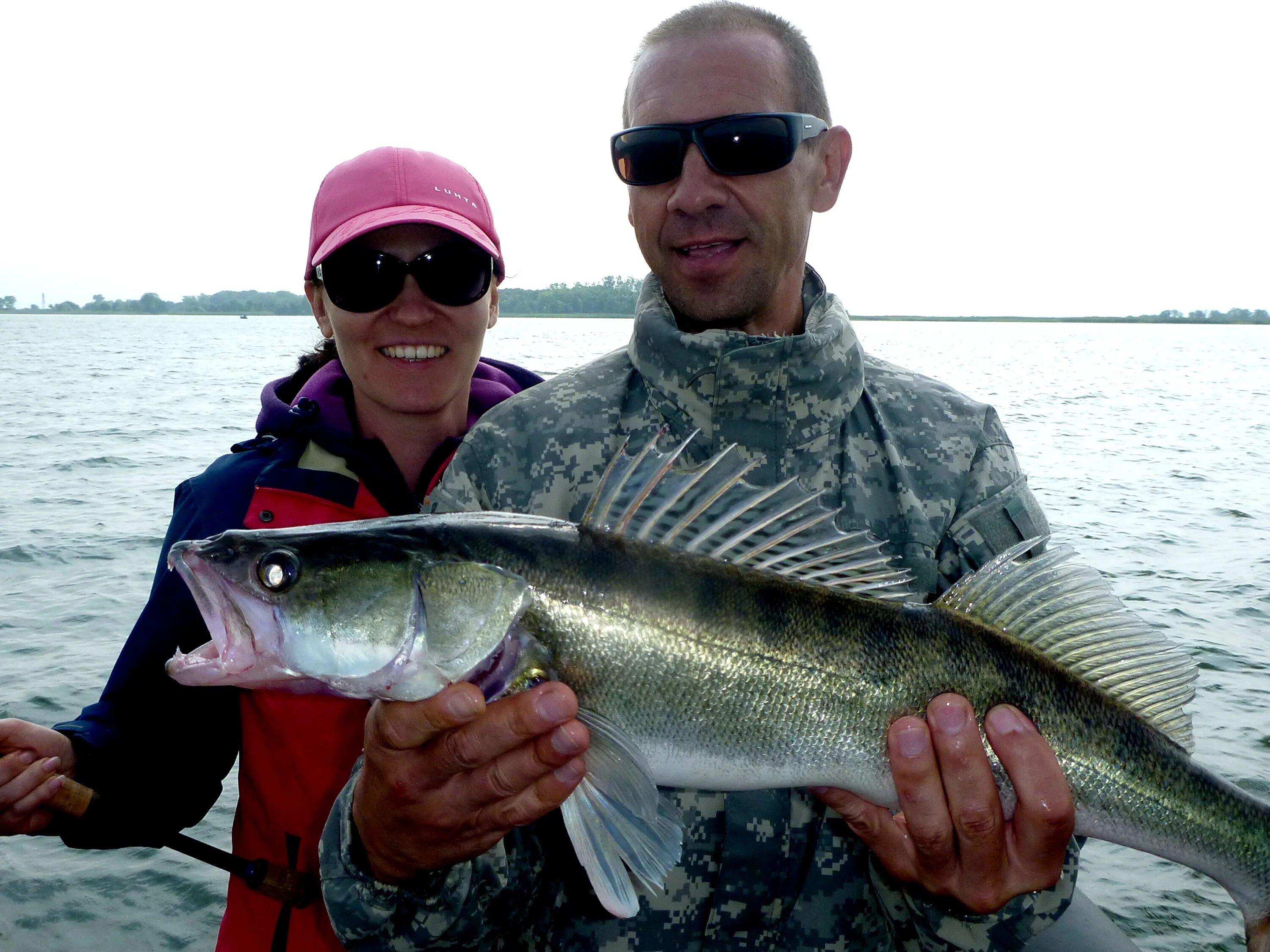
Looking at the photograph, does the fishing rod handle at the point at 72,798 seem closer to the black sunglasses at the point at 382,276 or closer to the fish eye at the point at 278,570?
the fish eye at the point at 278,570

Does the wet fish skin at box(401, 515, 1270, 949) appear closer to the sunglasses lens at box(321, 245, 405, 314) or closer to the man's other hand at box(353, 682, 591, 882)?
the man's other hand at box(353, 682, 591, 882)

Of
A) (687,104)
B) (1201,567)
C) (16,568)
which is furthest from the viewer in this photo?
(1201,567)

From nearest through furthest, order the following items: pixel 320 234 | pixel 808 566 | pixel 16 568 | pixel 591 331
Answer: pixel 808 566
pixel 320 234
pixel 16 568
pixel 591 331

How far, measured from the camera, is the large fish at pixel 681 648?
2438 mm

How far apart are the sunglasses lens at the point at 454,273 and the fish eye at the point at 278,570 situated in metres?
1.82

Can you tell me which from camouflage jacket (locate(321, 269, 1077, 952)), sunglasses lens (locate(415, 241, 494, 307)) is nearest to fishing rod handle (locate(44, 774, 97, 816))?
camouflage jacket (locate(321, 269, 1077, 952))

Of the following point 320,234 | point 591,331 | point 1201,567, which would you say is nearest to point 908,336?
point 591,331

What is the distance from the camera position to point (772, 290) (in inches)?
142

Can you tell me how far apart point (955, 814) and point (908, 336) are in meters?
127

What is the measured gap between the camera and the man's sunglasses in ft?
11.2

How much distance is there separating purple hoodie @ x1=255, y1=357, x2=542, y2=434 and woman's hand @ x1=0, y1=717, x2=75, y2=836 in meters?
1.44

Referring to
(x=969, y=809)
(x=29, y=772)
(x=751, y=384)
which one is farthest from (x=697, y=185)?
(x=29, y=772)

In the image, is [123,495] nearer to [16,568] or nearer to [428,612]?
[16,568]

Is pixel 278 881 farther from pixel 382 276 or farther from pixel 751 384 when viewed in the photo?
pixel 751 384
